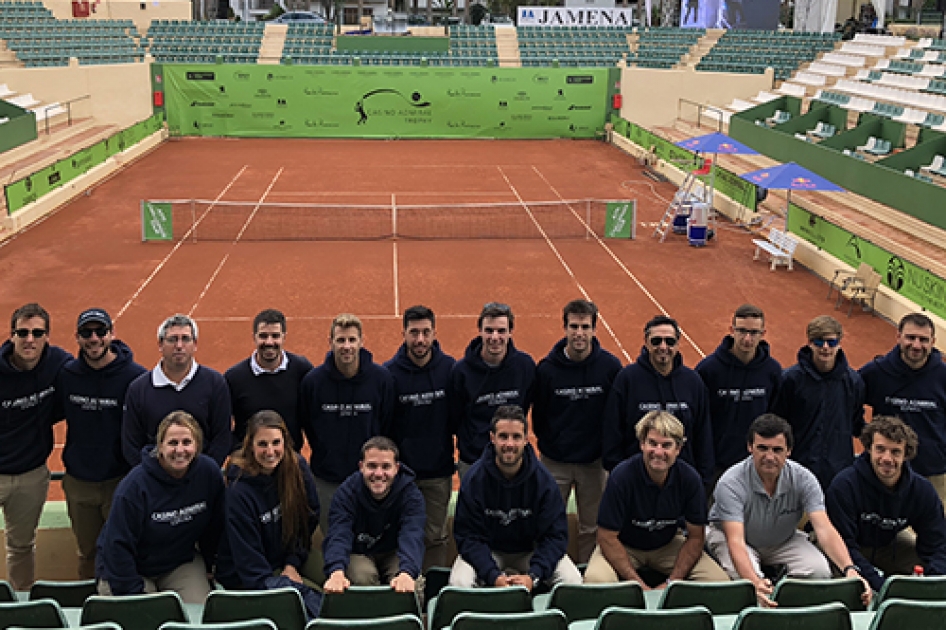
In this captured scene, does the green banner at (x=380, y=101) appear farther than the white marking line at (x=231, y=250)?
Yes

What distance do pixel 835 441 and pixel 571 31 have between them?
149 feet

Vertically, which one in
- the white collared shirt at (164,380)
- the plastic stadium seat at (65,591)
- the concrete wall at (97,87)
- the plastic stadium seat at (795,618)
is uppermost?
the concrete wall at (97,87)

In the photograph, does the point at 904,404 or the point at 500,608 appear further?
the point at 904,404

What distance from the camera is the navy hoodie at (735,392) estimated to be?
7.62m

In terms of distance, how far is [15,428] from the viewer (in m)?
7.13

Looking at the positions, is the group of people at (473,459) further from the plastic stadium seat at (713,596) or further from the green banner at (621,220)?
the green banner at (621,220)

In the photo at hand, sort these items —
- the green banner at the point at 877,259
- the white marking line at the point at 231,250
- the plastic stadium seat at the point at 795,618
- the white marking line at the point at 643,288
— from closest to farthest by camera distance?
the plastic stadium seat at the point at 795,618
the white marking line at the point at 643,288
the green banner at the point at 877,259
the white marking line at the point at 231,250

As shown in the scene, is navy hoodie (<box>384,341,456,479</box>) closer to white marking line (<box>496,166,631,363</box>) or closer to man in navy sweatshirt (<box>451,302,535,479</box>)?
man in navy sweatshirt (<box>451,302,535,479</box>)

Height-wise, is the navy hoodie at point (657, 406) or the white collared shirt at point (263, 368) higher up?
the white collared shirt at point (263, 368)

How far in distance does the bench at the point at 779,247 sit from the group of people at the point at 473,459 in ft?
42.8

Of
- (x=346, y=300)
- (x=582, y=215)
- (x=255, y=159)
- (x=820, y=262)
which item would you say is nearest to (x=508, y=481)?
(x=346, y=300)

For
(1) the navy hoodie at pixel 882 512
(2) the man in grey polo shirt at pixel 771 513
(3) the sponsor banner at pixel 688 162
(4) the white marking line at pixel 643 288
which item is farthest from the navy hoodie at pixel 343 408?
(3) the sponsor banner at pixel 688 162

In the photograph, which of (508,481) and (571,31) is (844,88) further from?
(508,481)

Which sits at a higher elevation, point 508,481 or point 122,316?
point 508,481
